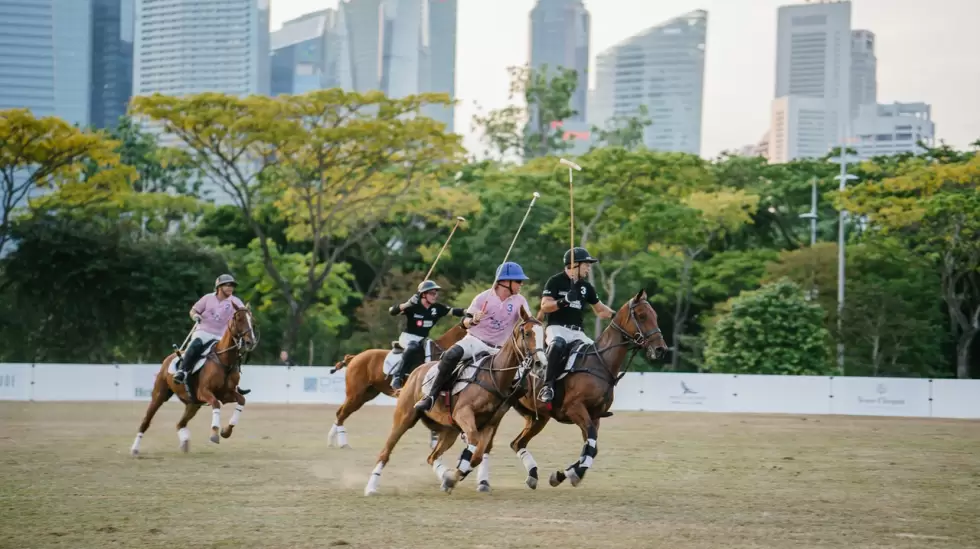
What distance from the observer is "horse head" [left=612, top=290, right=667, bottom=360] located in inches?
600

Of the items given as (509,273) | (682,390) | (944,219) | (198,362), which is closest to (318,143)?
(682,390)

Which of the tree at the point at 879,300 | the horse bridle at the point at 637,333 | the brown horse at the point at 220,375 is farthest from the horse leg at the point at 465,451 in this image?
the tree at the point at 879,300

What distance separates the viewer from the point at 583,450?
568 inches

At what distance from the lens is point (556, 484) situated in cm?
1460

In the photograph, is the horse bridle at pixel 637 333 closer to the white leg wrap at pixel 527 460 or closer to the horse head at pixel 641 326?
the horse head at pixel 641 326

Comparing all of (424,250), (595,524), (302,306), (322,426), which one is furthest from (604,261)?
(595,524)

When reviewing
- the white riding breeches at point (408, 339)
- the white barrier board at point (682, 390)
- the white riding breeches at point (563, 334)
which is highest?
the white riding breeches at point (563, 334)

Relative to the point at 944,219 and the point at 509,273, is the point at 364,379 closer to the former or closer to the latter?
the point at 509,273

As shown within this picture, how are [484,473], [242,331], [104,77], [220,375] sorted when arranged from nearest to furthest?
[484,473] → [242,331] → [220,375] → [104,77]

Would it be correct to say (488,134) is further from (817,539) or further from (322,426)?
(817,539)

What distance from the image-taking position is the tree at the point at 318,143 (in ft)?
160

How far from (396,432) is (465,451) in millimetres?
874

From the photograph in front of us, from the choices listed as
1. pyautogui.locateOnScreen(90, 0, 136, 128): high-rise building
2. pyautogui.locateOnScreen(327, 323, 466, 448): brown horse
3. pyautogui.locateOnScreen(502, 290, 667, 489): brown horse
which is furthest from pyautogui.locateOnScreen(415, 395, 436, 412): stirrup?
pyautogui.locateOnScreen(90, 0, 136, 128): high-rise building

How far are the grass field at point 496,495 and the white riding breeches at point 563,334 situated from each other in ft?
5.68
